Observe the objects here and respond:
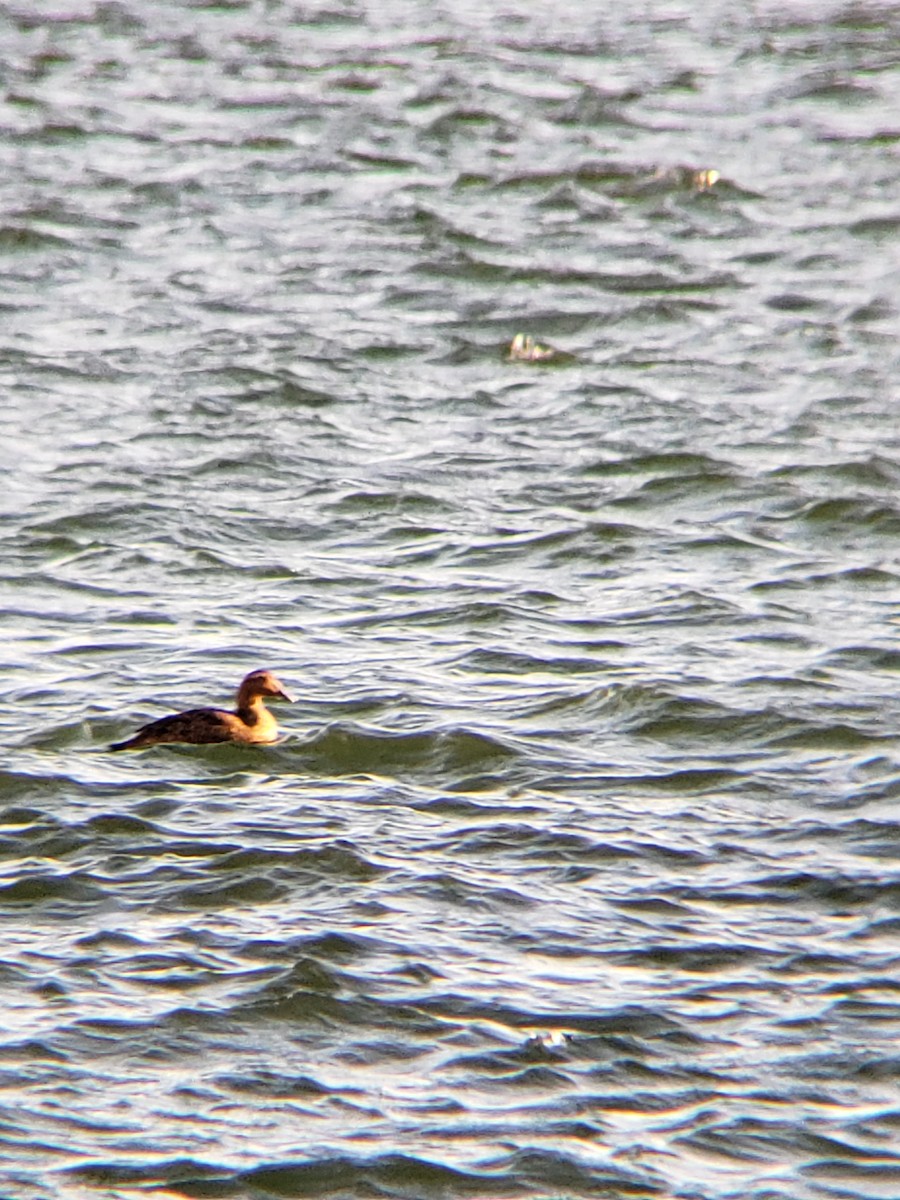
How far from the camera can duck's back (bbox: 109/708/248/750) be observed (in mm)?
9891

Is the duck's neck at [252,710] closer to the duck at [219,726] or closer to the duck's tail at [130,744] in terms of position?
the duck at [219,726]

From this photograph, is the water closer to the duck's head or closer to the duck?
the duck

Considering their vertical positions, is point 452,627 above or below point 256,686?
below

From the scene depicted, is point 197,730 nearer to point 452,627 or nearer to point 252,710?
point 252,710

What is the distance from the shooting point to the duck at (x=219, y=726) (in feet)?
32.5

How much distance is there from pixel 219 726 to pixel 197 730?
0.10m

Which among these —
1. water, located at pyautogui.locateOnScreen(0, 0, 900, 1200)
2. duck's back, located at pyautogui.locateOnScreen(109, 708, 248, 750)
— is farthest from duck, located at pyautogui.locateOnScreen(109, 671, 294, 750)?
water, located at pyautogui.locateOnScreen(0, 0, 900, 1200)

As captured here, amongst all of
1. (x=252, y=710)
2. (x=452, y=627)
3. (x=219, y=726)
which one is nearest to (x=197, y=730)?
(x=219, y=726)

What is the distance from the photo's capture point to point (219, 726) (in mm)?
9898

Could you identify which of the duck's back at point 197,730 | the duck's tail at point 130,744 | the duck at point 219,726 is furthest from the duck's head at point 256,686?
the duck's tail at point 130,744

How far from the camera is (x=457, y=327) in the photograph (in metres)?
16.6

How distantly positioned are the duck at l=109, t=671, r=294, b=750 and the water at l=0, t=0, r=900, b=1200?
0.11 metres

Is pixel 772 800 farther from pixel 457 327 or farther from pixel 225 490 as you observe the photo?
pixel 457 327

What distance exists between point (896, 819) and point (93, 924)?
314 centimetres
